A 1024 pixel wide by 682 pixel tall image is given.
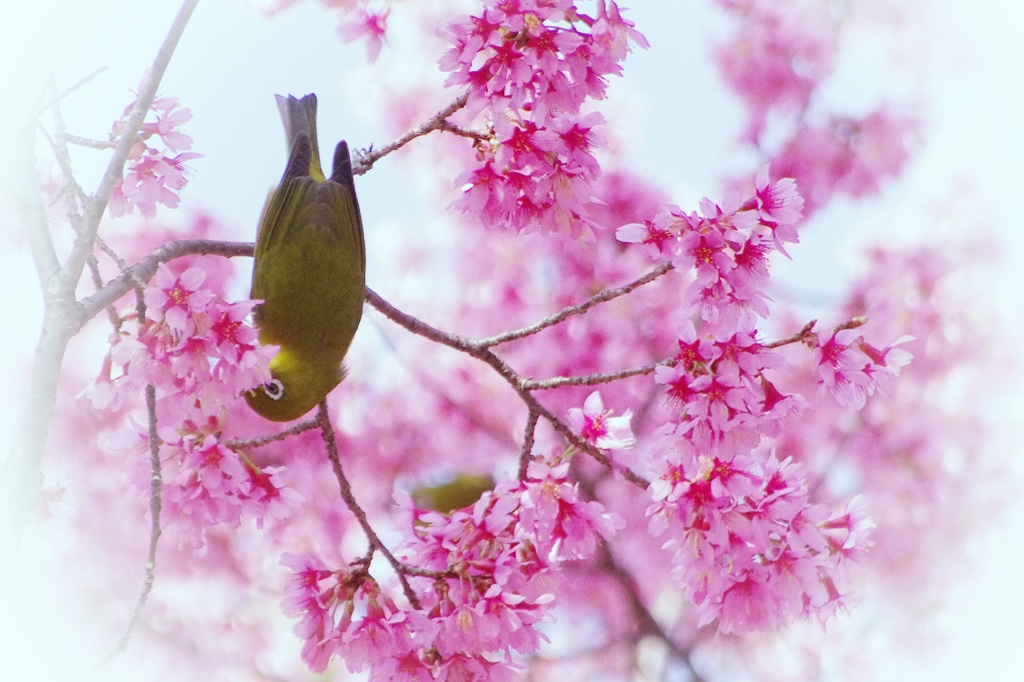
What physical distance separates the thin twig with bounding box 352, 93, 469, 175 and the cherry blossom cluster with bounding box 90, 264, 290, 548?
33.5 inches

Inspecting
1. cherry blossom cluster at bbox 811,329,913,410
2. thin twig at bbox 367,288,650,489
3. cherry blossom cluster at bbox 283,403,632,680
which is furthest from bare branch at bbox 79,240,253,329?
cherry blossom cluster at bbox 811,329,913,410

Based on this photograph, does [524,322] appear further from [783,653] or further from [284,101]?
[783,653]

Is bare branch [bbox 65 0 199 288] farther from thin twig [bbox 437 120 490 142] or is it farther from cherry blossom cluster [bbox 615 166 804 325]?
cherry blossom cluster [bbox 615 166 804 325]

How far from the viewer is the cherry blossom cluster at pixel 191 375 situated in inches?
72.3

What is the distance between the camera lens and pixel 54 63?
6.89ft

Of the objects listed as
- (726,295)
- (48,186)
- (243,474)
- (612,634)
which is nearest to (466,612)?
(243,474)

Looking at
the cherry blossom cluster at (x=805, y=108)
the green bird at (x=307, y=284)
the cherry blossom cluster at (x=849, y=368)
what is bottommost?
the cherry blossom cluster at (x=849, y=368)

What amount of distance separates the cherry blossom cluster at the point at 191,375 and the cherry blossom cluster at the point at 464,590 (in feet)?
1.04

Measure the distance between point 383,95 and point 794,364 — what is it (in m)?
3.82

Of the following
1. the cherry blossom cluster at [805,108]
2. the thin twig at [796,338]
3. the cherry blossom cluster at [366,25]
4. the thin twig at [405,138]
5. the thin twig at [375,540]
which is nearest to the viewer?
the thin twig at [796,338]

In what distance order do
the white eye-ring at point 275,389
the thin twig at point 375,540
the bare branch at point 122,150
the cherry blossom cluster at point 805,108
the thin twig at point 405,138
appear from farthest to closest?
the cherry blossom cluster at point 805,108
the white eye-ring at point 275,389
the thin twig at point 405,138
the thin twig at point 375,540
the bare branch at point 122,150

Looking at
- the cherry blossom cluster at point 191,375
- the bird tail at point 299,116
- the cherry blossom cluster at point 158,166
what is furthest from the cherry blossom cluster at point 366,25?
the cherry blossom cluster at point 191,375

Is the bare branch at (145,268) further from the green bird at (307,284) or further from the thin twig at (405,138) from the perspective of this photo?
the thin twig at (405,138)

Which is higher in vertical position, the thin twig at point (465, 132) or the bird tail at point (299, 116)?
the bird tail at point (299, 116)
